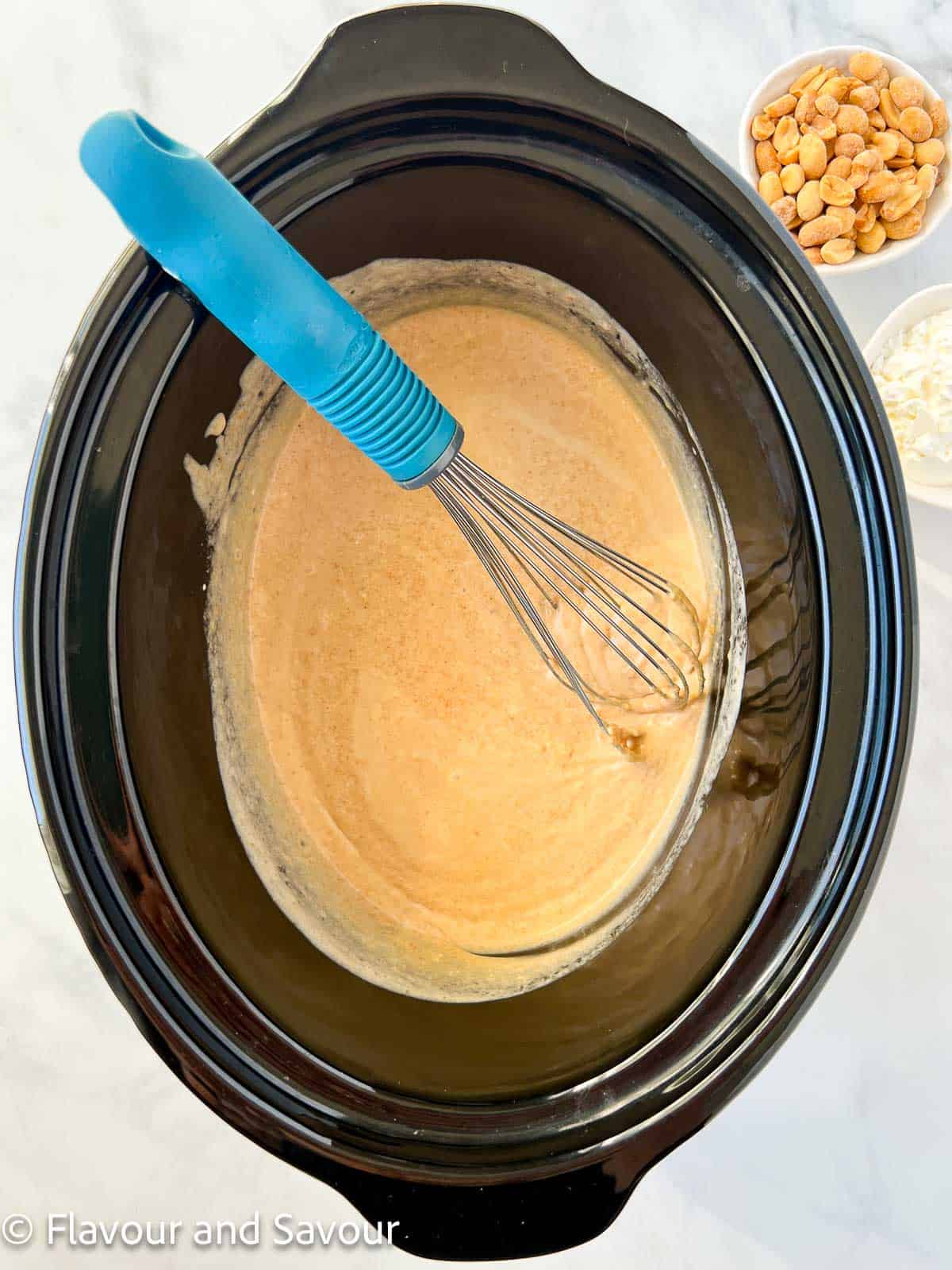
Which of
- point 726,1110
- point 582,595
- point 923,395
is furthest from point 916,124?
point 726,1110

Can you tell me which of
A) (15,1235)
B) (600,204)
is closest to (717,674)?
(600,204)

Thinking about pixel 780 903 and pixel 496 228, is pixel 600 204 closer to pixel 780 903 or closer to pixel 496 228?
pixel 496 228

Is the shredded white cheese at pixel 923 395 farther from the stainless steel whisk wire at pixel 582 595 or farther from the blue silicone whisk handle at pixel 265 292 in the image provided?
the blue silicone whisk handle at pixel 265 292

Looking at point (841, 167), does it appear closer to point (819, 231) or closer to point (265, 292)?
point (819, 231)

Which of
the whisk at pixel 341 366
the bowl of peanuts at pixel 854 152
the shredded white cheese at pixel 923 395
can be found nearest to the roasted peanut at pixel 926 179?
the bowl of peanuts at pixel 854 152

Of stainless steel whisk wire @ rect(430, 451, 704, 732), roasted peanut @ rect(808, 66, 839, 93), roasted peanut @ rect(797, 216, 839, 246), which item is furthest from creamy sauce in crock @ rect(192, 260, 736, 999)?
roasted peanut @ rect(808, 66, 839, 93)
